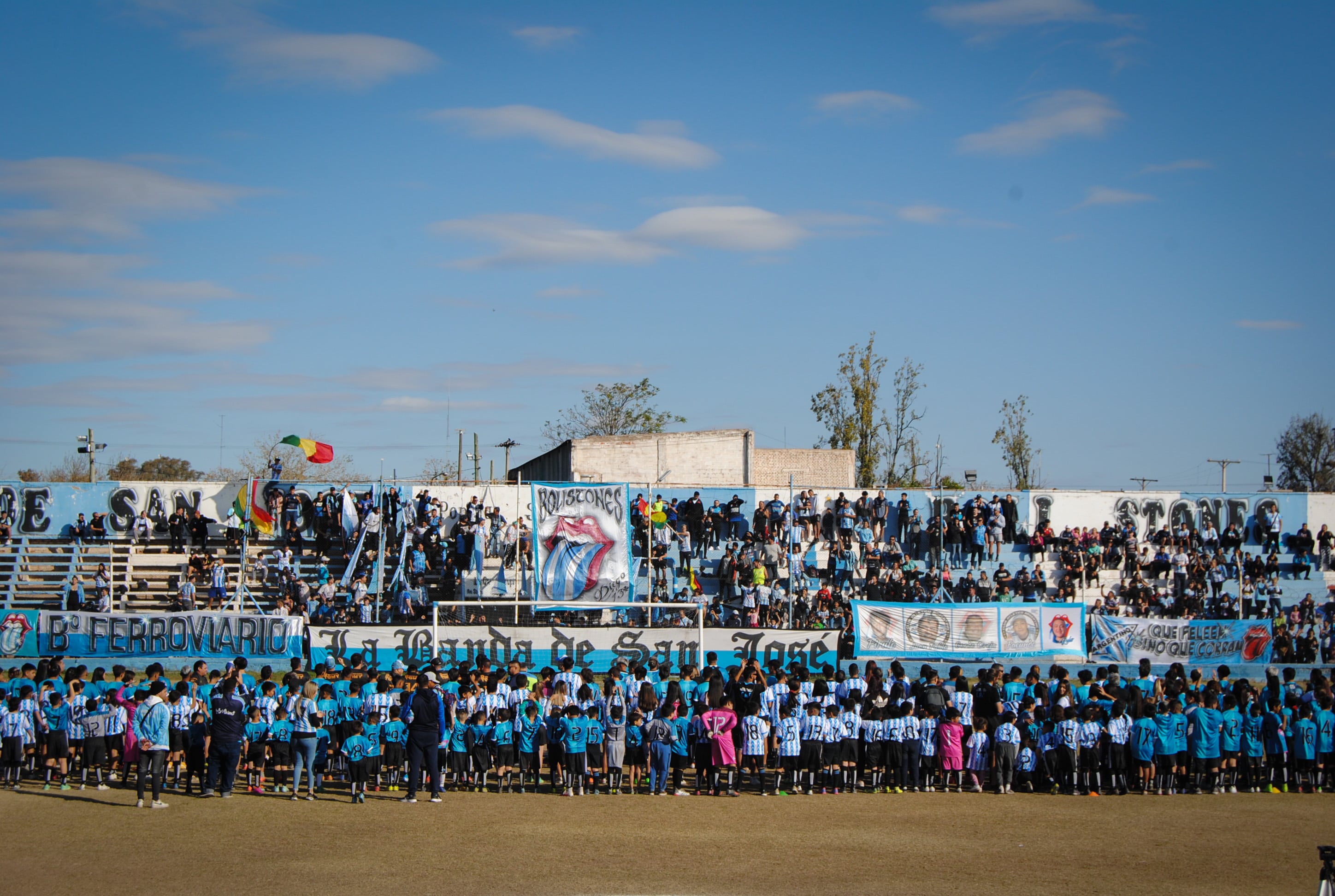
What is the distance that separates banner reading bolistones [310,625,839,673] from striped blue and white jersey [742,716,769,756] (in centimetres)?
781

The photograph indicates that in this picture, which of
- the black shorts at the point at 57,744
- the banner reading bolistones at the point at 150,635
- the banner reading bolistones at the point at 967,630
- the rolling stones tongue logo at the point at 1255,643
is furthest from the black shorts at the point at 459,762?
the rolling stones tongue logo at the point at 1255,643

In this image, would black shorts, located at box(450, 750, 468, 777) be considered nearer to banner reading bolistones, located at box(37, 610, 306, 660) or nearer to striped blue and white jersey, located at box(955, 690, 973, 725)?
striped blue and white jersey, located at box(955, 690, 973, 725)

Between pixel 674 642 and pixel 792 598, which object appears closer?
pixel 674 642

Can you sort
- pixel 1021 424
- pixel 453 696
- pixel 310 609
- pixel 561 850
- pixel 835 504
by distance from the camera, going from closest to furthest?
1. pixel 561 850
2. pixel 453 696
3. pixel 310 609
4. pixel 835 504
5. pixel 1021 424

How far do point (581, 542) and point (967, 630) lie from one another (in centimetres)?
918

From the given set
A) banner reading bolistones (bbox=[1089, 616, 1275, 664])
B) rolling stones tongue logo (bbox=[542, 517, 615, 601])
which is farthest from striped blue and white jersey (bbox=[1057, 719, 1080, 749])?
rolling stones tongue logo (bbox=[542, 517, 615, 601])

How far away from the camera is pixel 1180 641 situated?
27234 mm

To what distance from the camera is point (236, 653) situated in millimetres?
25859

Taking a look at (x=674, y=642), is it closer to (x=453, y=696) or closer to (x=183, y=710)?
(x=453, y=696)

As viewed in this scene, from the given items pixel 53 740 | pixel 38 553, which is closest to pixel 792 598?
pixel 53 740

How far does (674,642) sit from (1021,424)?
45.8m

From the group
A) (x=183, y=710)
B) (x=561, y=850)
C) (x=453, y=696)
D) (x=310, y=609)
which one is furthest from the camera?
(x=310, y=609)

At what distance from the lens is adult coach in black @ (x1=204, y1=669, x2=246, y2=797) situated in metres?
15.4

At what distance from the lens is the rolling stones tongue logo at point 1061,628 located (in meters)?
26.5
